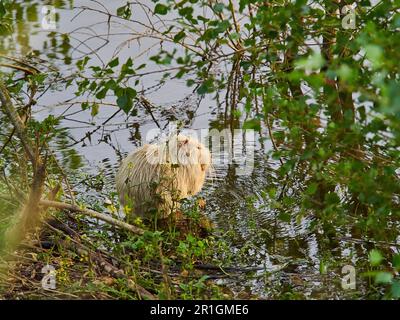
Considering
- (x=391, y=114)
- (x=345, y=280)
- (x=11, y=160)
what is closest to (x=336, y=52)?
(x=391, y=114)

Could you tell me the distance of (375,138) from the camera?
3283 mm

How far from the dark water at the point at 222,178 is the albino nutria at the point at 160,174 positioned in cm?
31

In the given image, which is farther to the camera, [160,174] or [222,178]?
[222,178]

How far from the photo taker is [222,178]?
6.43m

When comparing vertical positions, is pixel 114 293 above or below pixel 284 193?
below

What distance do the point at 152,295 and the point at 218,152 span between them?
8.51 feet

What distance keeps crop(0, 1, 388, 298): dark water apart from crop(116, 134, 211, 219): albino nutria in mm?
308

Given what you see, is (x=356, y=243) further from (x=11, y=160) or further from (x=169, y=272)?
(x=11, y=160)

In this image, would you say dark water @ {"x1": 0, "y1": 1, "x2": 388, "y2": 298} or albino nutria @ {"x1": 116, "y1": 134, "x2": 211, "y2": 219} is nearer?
dark water @ {"x1": 0, "y1": 1, "x2": 388, "y2": 298}

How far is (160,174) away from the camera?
5.79 m

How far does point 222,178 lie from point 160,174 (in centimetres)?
79

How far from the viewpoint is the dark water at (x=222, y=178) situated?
15.9 feet

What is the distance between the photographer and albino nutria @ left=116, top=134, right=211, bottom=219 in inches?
226

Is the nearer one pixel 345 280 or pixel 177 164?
pixel 345 280
